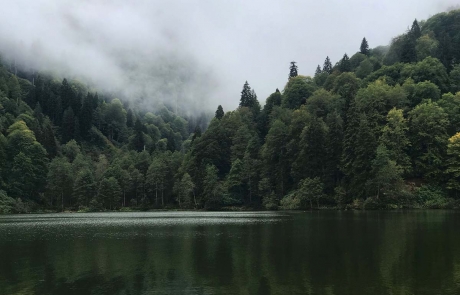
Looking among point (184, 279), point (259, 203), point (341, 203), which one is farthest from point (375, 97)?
point (184, 279)

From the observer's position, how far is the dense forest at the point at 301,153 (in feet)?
328

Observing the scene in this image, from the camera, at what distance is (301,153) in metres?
115

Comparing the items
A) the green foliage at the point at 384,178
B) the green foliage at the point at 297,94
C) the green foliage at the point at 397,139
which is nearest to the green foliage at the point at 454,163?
the green foliage at the point at 397,139

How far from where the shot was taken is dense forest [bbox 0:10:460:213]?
3939 inches

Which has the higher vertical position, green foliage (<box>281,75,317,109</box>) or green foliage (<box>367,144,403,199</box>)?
green foliage (<box>281,75,317,109</box>)

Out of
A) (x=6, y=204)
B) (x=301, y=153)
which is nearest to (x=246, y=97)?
(x=301, y=153)

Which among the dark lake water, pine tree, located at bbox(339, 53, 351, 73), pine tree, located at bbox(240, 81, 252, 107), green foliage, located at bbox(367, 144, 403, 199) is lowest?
the dark lake water

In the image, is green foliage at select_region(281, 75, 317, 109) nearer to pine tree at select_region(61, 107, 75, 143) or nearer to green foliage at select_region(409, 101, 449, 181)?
green foliage at select_region(409, 101, 449, 181)

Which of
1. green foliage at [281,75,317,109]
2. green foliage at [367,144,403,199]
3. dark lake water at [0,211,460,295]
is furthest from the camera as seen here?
green foliage at [281,75,317,109]

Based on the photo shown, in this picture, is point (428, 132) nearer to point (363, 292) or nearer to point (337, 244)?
point (337, 244)

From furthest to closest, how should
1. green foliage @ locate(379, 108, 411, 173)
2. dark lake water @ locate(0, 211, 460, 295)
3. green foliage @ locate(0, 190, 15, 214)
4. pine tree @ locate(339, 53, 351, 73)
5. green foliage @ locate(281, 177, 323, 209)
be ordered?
pine tree @ locate(339, 53, 351, 73)
green foliage @ locate(0, 190, 15, 214)
green foliage @ locate(281, 177, 323, 209)
green foliage @ locate(379, 108, 411, 173)
dark lake water @ locate(0, 211, 460, 295)

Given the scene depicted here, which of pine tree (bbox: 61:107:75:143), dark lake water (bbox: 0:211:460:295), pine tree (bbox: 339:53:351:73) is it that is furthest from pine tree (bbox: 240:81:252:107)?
dark lake water (bbox: 0:211:460:295)

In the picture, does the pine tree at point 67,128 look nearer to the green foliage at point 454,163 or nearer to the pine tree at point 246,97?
the pine tree at point 246,97

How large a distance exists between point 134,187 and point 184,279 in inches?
5367
